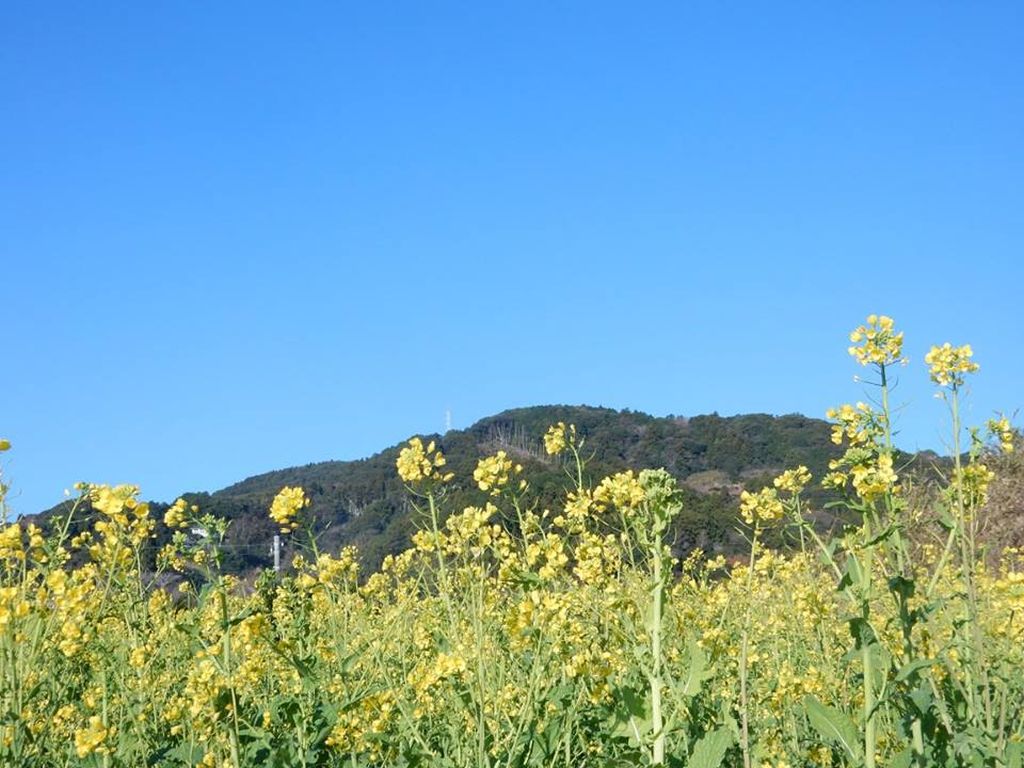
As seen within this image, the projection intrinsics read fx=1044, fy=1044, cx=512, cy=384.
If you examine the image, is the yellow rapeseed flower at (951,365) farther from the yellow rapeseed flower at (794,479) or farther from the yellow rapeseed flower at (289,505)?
the yellow rapeseed flower at (289,505)

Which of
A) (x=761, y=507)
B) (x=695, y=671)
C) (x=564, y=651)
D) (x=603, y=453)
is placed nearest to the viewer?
(x=695, y=671)

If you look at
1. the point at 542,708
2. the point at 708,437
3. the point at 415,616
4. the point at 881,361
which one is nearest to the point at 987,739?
the point at 881,361

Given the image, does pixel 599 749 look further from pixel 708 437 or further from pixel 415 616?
pixel 708 437

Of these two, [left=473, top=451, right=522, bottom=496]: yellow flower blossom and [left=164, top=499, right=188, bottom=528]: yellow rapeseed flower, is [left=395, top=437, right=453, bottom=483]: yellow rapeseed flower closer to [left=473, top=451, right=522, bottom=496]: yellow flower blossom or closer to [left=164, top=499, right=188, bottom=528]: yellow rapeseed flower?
[left=473, top=451, right=522, bottom=496]: yellow flower blossom

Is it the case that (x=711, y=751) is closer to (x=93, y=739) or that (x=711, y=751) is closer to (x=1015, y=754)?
(x=1015, y=754)

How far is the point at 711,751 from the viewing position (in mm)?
2809

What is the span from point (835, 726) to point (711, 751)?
355mm

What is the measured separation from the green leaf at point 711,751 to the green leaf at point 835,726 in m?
0.28

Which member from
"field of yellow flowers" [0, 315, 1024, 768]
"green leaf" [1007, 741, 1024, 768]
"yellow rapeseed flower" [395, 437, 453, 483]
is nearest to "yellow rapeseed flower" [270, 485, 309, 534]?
"field of yellow flowers" [0, 315, 1024, 768]

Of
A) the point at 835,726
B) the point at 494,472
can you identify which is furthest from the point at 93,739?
the point at 835,726

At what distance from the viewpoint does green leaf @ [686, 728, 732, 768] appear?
278cm

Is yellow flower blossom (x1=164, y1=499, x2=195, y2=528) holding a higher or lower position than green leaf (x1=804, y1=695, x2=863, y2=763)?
higher

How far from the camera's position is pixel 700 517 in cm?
1605

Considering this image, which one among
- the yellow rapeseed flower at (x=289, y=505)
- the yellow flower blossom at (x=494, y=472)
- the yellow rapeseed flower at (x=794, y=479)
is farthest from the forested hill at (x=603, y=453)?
the yellow rapeseed flower at (x=289, y=505)
